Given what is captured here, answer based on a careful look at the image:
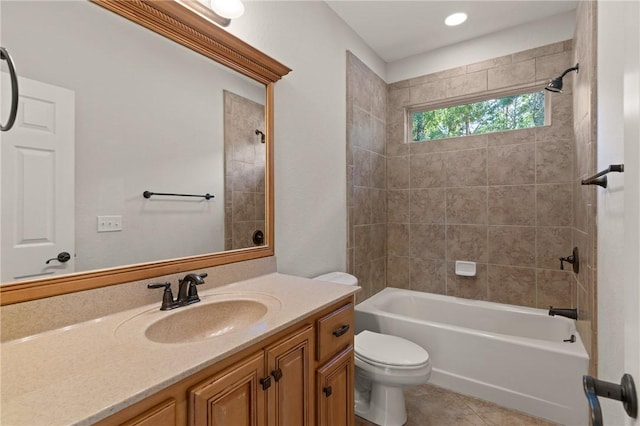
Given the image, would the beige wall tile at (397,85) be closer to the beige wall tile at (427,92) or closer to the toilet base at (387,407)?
the beige wall tile at (427,92)

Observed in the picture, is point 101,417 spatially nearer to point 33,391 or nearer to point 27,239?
point 33,391

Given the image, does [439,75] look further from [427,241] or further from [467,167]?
[427,241]

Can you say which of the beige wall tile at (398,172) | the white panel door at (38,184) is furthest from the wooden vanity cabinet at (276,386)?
the beige wall tile at (398,172)

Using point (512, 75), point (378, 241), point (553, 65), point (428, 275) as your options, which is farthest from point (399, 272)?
point (553, 65)

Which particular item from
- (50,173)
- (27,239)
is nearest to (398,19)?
(50,173)

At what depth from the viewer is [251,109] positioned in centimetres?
162

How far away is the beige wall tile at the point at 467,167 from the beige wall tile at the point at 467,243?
1.38ft

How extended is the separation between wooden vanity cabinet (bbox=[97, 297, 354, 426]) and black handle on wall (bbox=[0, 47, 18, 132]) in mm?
817

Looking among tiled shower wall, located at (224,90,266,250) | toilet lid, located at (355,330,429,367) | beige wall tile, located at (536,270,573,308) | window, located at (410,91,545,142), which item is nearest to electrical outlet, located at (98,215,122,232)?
tiled shower wall, located at (224,90,266,250)

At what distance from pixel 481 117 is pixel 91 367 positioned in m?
3.16

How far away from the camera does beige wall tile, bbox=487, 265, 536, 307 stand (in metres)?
2.51

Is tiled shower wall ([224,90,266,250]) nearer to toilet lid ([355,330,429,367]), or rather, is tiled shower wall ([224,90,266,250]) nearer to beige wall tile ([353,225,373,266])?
toilet lid ([355,330,429,367])

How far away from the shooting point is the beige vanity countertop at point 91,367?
1.78 ft

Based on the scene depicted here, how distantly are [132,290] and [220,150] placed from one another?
2.44ft
